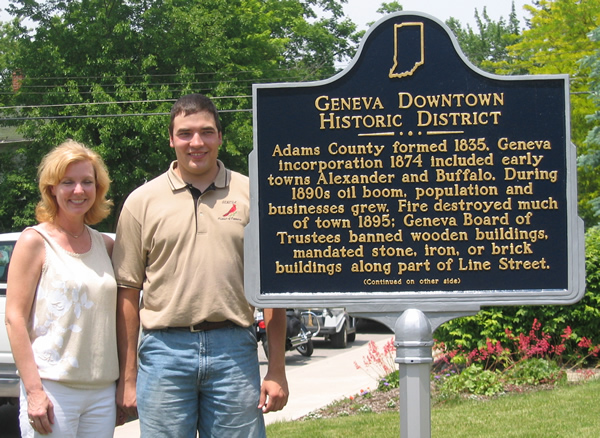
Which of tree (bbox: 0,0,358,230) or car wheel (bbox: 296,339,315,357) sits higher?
tree (bbox: 0,0,358,230)

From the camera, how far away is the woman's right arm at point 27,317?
3383 millimetres

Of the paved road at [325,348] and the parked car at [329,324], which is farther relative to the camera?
the parked car at [329,324]

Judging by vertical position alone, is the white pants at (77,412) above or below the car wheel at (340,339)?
above

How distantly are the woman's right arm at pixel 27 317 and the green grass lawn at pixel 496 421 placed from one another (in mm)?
3434

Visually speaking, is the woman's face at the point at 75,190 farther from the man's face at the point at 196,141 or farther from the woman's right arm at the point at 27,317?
the man's face at the point at 196,141

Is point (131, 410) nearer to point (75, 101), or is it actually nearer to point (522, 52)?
point (75, 101)

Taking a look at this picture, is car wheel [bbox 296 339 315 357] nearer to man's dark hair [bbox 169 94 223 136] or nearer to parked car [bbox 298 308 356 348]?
parked car [bbox 298 308 356 348]

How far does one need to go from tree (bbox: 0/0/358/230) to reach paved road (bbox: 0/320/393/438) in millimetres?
7583

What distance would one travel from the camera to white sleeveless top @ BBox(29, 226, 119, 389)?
136 inches

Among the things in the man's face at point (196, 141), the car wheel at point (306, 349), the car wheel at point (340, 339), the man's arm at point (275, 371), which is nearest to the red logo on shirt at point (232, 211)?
the man's face at point (196, 141)

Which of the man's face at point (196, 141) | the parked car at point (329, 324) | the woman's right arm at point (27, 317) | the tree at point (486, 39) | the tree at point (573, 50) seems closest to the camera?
the woman's right arm at point (27, 317)

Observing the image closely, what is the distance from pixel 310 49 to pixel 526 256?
37.8 m

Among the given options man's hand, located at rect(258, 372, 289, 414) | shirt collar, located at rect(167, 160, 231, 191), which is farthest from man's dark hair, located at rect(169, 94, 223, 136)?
man's hand, located at rect(258, 372, 289, 414)

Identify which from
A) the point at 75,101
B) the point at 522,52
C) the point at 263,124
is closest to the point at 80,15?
the point at 75,101
